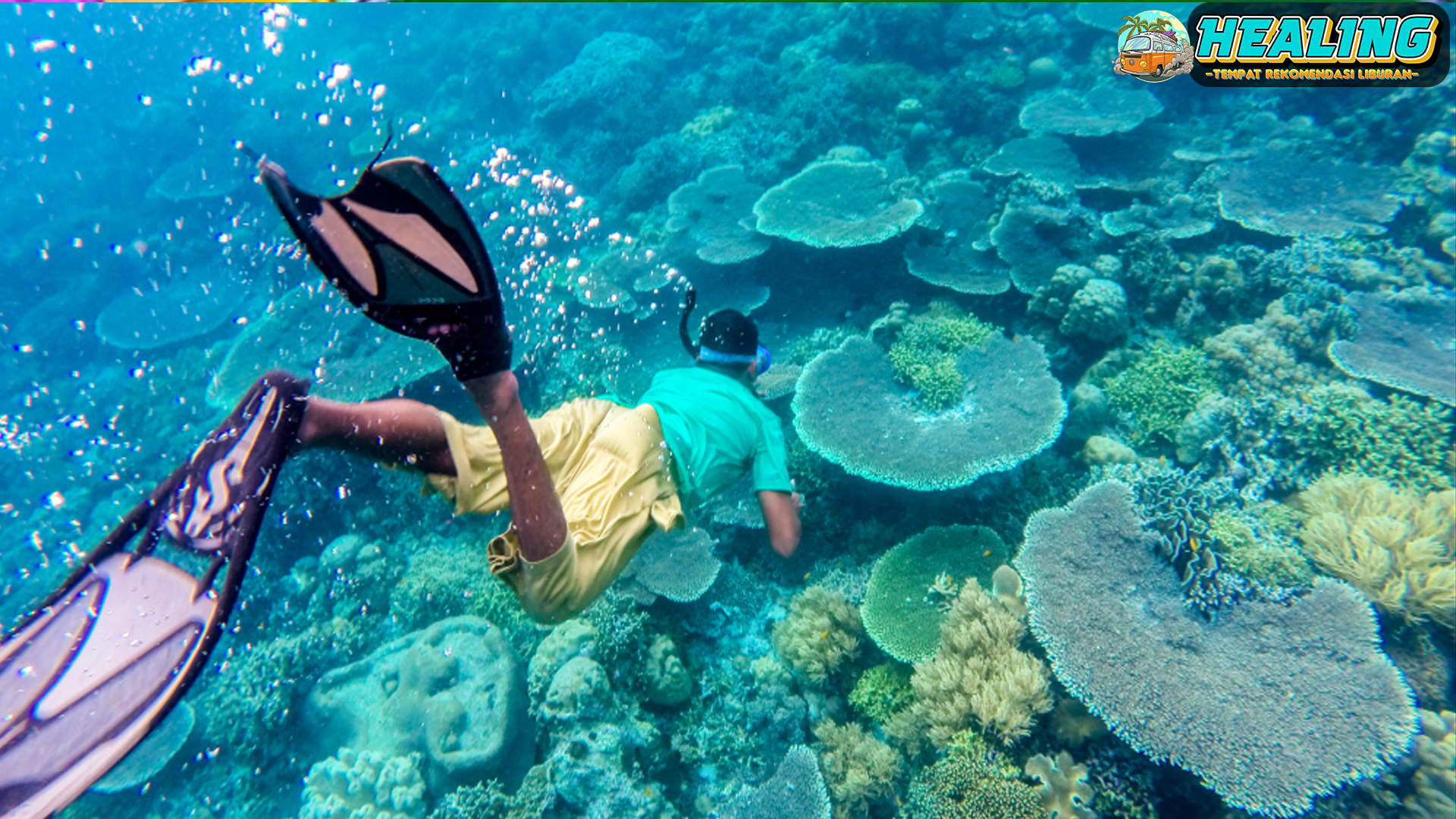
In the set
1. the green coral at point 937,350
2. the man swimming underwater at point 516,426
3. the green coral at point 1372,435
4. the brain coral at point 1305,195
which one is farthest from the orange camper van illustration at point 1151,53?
the man swimming underwater at point 516,426

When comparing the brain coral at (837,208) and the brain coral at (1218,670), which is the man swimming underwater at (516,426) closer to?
the brain coral at (1218,670)

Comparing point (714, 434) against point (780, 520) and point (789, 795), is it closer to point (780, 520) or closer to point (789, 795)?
point (780, 520)

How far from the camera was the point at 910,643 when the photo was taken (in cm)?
387

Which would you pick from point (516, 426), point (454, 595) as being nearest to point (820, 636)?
point (516, 426)

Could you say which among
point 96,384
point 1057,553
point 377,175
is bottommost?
point 1057,553

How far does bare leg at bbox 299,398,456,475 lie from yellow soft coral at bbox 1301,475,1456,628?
5477mm

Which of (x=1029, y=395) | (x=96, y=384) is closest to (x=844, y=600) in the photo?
(x=1029, y=395)

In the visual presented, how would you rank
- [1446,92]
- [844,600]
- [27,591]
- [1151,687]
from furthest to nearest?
[27,591]
[1446,92]
[844,600]
[1151,687]

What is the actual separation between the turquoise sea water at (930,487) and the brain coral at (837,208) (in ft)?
0.24

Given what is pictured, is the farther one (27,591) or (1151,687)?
(27,591)

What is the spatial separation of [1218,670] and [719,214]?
7563 millimetres

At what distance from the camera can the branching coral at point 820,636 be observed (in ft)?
13.5

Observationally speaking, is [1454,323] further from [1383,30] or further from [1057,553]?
[1057,553]

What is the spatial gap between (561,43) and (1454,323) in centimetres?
2268
